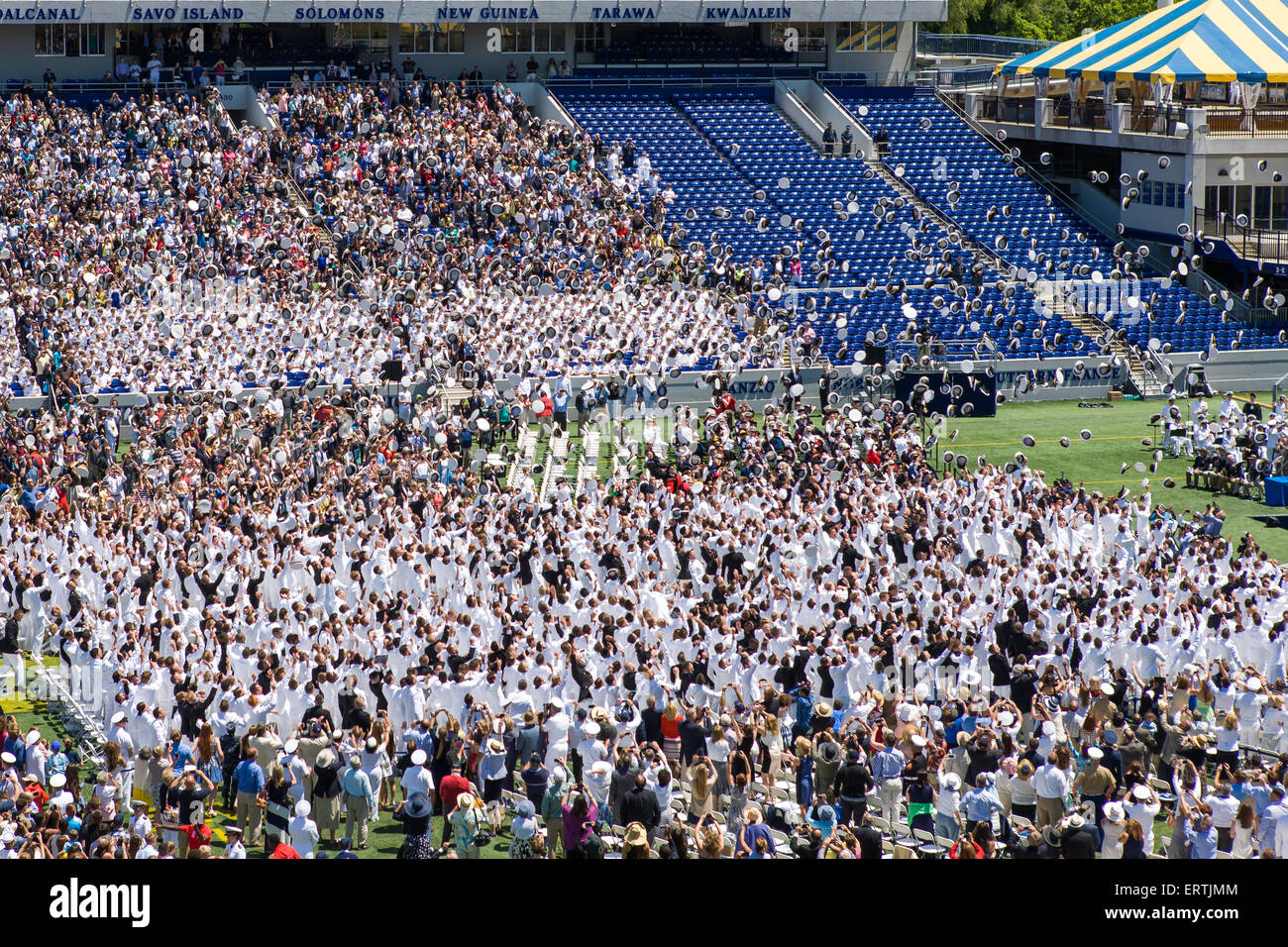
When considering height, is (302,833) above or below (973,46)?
below

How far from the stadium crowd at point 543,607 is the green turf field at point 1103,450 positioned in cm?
216

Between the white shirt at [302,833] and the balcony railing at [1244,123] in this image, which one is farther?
the balcony railing at [1244,123]

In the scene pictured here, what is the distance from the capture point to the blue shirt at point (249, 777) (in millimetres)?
14461

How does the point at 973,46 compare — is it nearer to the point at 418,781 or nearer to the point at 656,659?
the point at 656,659

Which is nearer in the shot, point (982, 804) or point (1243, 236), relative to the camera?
point (982, 804)

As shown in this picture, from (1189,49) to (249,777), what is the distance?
34.0 metres

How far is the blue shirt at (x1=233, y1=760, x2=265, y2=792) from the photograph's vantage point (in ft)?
47.4

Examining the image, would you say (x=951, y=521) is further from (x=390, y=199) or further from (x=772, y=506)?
(x=390, y=199)

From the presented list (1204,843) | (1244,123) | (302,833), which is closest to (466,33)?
(1244,123)

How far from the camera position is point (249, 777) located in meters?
14.5

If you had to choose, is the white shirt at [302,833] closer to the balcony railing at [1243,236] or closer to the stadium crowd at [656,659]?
the stadium crowd at [656,659]

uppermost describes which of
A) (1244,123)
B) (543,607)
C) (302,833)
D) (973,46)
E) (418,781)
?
(973,46)

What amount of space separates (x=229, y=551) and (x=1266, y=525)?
14760mm

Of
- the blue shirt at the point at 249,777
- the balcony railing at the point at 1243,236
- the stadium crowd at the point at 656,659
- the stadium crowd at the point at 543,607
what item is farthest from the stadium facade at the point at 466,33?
the blue shirt at the point at 249,777
